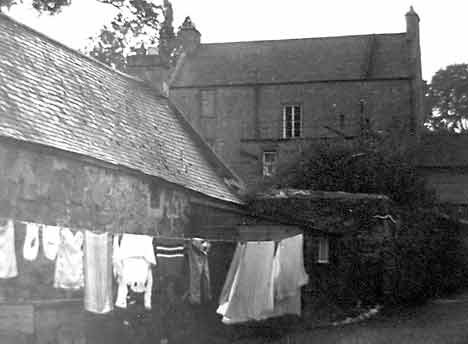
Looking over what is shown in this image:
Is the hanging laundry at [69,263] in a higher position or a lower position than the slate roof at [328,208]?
lower

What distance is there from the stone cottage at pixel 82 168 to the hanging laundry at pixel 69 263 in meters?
0.37

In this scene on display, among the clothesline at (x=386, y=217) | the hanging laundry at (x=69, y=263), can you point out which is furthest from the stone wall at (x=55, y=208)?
the clothesline at (x=386, y=217)

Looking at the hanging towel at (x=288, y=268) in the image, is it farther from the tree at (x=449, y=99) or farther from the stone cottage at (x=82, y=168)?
the tree at (x=449, y=99)

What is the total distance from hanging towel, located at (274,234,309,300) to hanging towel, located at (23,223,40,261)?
19.0 ft

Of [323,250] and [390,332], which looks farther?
[323,250]

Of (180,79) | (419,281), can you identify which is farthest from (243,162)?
(419,281)

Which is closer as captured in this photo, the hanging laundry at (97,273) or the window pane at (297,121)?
the hanging laundry at (97,273)

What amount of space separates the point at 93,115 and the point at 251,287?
18.2ft

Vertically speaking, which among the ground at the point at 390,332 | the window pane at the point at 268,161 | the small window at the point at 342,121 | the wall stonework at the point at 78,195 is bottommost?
the ground at the point at 390,332

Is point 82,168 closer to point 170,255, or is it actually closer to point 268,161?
point 170,255

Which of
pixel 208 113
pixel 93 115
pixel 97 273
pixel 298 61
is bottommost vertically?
pixel 97 273

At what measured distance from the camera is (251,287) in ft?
48.8

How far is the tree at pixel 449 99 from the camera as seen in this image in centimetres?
5500

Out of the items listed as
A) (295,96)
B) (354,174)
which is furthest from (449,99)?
(354,174)
